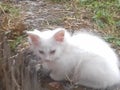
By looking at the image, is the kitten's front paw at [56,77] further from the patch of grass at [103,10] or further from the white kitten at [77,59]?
the patch of grass at [103,10]

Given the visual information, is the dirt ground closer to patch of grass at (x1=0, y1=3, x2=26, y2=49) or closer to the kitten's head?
patch of grass at (x1=0, y1=3, x2=26, y2=49)

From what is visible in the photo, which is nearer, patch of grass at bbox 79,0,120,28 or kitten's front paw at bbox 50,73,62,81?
kitten's front paw at bbox 50,73,62,81

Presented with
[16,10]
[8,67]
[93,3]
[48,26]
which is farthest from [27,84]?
[93,3]

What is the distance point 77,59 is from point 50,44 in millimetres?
194

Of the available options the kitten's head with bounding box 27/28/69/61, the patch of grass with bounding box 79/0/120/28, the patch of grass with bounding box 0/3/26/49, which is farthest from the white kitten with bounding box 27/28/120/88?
the patch of grass with bounding box 79/0/120/28

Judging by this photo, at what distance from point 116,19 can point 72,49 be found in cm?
137

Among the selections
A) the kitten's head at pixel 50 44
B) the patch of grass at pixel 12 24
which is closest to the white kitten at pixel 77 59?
the kitten's head at pixel 50 44

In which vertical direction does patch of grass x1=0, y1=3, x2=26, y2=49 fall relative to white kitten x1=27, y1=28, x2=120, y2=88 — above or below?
above

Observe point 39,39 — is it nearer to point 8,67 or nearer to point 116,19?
point 8,67

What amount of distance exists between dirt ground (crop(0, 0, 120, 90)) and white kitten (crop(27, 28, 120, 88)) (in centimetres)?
6

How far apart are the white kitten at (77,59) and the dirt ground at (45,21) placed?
0.06 m

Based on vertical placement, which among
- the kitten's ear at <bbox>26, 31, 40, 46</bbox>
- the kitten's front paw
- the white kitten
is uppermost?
the kitten's ear at <bbox>26, 31, 40, 46</bbox>

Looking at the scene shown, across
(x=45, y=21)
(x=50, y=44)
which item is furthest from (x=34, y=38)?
(x=45, y=21)

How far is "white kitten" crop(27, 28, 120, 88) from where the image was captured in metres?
2.83
